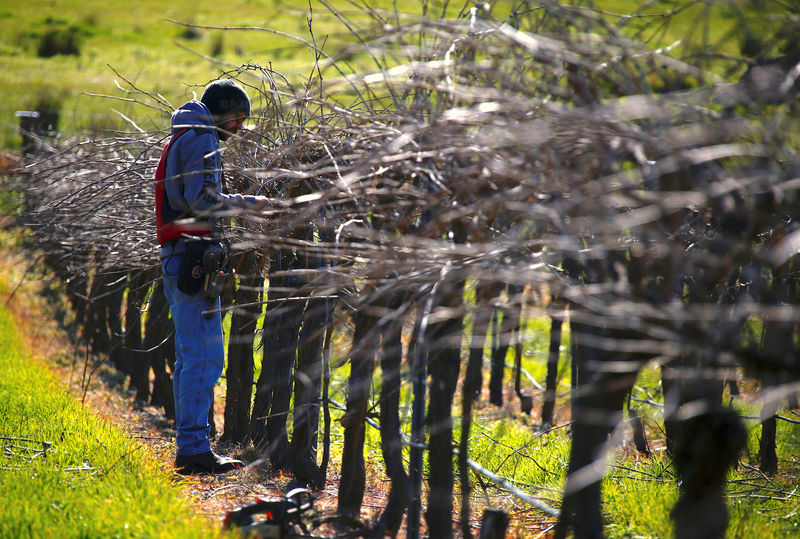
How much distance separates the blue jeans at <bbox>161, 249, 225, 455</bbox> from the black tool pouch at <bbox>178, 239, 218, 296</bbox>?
0.10 meters

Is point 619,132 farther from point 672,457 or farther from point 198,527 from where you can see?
point 672,457

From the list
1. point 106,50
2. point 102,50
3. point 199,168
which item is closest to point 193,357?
point 199,168

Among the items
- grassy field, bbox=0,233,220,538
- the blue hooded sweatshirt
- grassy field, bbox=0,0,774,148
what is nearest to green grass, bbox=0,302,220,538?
grassy field, bbox=0,233,220,538

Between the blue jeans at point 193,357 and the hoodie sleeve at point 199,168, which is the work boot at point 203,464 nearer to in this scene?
the blue jeans at point 193,357

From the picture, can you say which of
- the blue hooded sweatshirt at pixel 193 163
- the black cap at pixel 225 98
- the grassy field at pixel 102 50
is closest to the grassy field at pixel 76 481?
the blue hooded sweatshirt at pixel 193 163

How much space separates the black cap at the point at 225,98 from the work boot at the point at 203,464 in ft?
6.93

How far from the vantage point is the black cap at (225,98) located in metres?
4.37

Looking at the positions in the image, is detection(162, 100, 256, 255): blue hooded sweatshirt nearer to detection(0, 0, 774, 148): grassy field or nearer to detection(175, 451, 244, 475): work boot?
detection(175, 451, 244, 475): work boot

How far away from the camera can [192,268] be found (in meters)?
4.20

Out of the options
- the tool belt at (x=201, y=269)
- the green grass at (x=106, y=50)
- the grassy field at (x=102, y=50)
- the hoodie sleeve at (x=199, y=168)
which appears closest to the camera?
the hoodie sleeve at (x=199, y=168)

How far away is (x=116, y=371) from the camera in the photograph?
381 inches

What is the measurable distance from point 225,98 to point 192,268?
1.06 metres

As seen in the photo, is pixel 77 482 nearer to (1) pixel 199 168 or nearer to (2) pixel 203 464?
(2) pixel 203 464

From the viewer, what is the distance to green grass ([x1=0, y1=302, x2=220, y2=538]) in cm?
337
